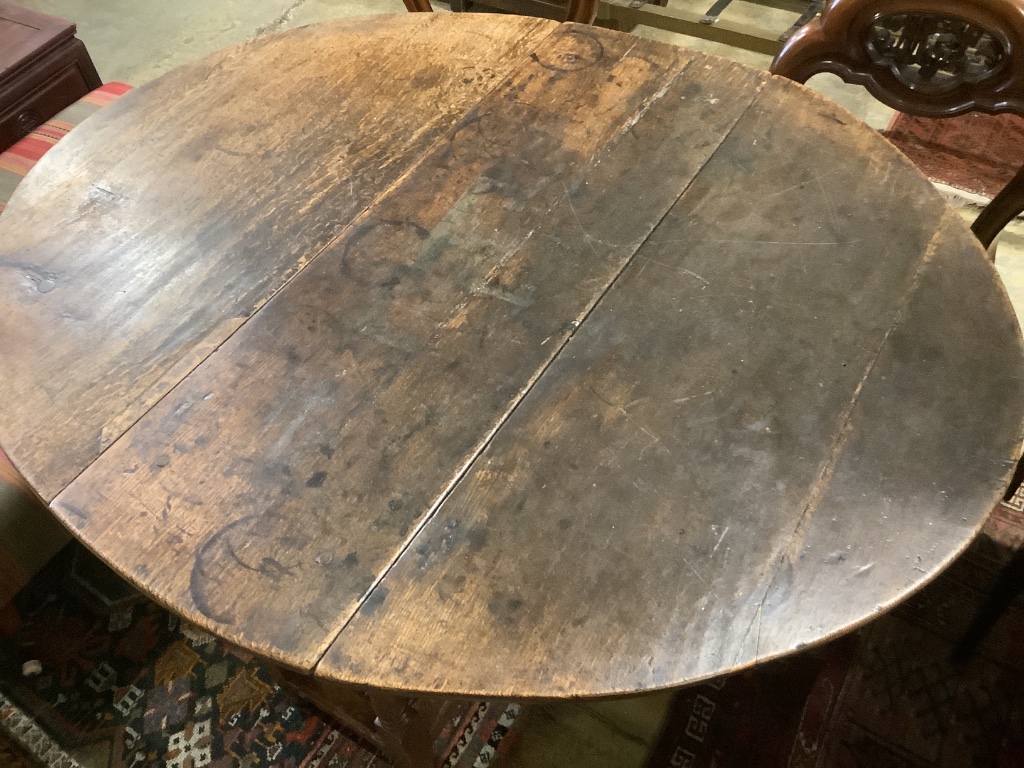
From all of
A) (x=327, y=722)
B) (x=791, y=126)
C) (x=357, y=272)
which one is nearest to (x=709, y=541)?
(x=357, y=272)

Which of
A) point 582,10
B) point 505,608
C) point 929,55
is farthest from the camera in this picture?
point 582,10

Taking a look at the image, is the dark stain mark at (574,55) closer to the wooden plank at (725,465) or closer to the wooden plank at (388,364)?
the wooden plank at (388,364)

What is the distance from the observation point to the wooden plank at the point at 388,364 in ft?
2.57

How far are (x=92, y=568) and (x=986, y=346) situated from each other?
5.78 ft

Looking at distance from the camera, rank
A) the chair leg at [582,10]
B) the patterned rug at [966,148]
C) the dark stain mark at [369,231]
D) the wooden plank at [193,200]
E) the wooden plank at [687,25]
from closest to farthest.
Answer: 1. the wooden plank at [193,200]
2. the dark stain mark at [369,231]
3. the chair leg at [582,10]
4. the patterned rug at [966,148]
5. the wooden plank at [687,25]

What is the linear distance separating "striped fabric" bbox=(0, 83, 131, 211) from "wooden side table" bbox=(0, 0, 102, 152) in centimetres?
19

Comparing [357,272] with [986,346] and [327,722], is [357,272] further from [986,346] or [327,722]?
[327,722]

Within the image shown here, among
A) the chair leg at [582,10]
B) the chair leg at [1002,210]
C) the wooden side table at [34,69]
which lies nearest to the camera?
the chair leg at [1002,210]

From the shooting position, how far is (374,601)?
0.75 m

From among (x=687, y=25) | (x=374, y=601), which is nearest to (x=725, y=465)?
(x=374, y=601)

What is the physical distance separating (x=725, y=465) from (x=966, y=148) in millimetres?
2242

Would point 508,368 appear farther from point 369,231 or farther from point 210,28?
point 210,28

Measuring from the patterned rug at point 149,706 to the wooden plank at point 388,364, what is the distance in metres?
0.62

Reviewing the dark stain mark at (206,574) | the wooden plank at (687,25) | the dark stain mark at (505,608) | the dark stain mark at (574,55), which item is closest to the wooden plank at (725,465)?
the dark stain mark at (505,608)
